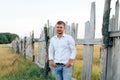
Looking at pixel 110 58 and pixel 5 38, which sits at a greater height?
pixel 110 58

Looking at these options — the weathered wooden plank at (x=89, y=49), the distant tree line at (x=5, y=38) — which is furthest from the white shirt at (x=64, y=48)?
the distant tree line at (x=5, y=38)

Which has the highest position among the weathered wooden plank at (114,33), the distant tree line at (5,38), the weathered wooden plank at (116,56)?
the weathered wooden plank at (114,33)

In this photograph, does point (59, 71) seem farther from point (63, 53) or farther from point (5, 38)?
point (5, 38)

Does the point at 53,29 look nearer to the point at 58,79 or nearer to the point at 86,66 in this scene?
the point at 86,66

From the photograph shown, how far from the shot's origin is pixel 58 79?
→ 7465 millimetres

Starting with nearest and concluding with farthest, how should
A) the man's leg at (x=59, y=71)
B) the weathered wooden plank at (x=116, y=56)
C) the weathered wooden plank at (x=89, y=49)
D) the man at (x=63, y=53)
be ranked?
the weathered wooden plank at (x=116, y=56) < the man at (x=63, y=53) < the man's leg at (x=59, y=71) < the weathered wooden plank at (x=89, y=49)

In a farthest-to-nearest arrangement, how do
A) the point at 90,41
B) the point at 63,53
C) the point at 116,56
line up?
the point at 90,41 < the point at 63,53 < the point at 116,56

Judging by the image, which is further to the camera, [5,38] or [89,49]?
[5,38]

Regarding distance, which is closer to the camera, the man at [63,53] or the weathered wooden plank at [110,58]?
the weathered wooden plank at [110,58]

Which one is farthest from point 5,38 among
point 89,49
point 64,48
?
point 64,48

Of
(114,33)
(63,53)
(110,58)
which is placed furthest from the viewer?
(63,53)

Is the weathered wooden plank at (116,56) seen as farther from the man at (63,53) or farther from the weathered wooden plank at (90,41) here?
the man at (63,53)

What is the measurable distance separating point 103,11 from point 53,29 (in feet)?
17.1

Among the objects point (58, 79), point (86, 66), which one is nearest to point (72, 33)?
point (86, 66)
